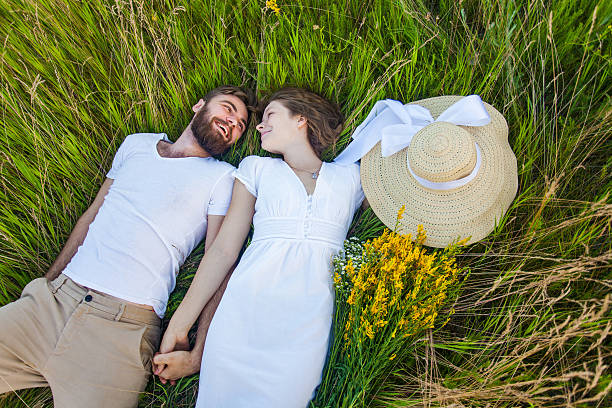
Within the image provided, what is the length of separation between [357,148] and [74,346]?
2.53m

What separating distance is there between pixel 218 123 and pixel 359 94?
1.28 meters

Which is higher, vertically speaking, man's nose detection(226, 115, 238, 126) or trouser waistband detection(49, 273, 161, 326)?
man's nose detection(226, 115, 238, 126)

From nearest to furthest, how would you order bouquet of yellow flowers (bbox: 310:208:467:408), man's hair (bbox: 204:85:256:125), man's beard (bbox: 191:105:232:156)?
1. bouquet of yellow flowers (bbox: 310:208:467:408)
2. man's beard (bbox: 191:105:232:156)
3. man's hair (bbox: 204:85:256:125)

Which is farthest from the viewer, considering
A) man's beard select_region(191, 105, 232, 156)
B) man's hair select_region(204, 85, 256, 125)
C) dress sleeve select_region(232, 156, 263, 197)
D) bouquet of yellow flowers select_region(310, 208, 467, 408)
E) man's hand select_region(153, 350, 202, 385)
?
man's hair select_region(204, 85, 256, 125)

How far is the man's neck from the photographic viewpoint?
3.31 metres

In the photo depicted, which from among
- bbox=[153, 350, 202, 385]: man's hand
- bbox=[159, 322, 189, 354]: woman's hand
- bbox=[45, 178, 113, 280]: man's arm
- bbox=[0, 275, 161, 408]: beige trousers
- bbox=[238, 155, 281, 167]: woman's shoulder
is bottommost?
bbox=[153, 350, 202, 385]: man's hand

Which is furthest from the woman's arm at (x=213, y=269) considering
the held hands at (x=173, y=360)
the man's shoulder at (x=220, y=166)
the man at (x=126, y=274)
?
the man's shoulder at (x=220, y=166)

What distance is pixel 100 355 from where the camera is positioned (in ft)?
8.46

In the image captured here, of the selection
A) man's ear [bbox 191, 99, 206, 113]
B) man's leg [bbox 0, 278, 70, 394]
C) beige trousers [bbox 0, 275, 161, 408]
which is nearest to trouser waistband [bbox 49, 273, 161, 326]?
beige trousers [bbox 0, 275, 161, 408]

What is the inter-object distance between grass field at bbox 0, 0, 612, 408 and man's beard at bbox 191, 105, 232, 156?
0.29 m

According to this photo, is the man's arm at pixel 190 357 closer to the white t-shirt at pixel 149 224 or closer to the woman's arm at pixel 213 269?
the woman's arm at pixel 213 269

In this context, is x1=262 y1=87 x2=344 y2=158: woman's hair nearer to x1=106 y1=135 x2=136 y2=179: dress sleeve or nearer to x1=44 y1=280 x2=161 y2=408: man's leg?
x1=106 y1=135 x2=136 y2=179: dress sleeve

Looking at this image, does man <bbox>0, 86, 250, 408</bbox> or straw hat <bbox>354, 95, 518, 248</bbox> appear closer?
straw hat <bbox>354, 95, 518, 248</bbox>

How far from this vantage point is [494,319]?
96.6 inches
